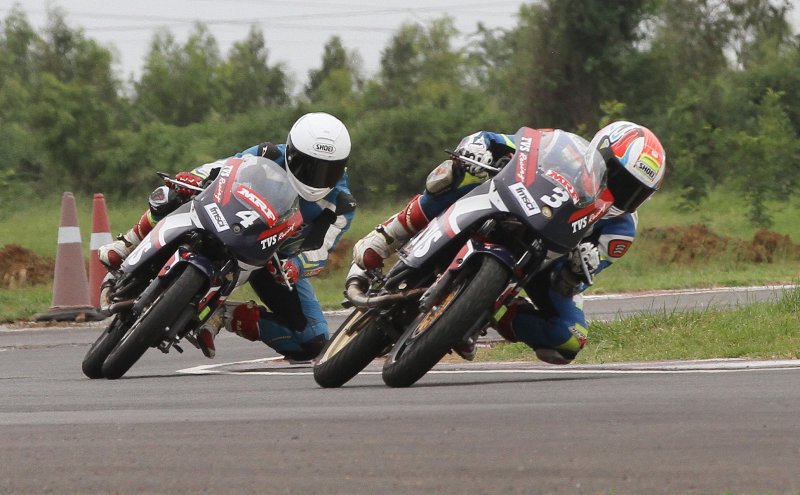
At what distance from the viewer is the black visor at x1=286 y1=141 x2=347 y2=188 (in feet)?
32.6

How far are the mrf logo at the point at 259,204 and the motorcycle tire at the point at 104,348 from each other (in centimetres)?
102

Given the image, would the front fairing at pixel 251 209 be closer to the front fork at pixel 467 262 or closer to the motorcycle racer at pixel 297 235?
the motorcycle racer at pixel 297 235

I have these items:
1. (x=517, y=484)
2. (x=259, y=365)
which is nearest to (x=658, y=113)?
(x=259, y=365)

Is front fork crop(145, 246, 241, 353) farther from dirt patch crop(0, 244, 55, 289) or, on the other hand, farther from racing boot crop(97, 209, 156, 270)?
dirt patch crop(0, 244, 55, 289)

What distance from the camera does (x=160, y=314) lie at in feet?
30.1

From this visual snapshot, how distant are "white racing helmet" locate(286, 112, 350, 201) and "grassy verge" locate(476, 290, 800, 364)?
2357 mm

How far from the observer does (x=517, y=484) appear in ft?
16.2

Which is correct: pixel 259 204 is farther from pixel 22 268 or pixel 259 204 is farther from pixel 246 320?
pixel 22 268

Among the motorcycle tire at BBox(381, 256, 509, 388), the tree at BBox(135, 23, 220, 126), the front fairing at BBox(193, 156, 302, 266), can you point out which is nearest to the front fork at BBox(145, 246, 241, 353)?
the front fairing at BBox(193, 156, 302, 266)

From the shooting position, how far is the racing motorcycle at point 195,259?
9.34m

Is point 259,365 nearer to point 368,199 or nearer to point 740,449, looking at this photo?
point 740,449

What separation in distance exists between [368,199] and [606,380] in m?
33.2

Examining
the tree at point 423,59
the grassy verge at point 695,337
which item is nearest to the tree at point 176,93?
the tree at point 423,59

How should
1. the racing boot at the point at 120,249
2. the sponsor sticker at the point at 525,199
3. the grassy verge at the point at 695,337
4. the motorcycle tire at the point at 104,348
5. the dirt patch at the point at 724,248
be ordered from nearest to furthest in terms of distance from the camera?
the sponsor sticker at the point at 525,199 < the motorcycle tire at the point at 104,348 < the grassy verge at the point at 695,337 < the racing boot at the point at 120,249 < the dirt patch at the point at 724,248
